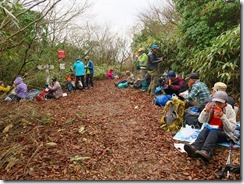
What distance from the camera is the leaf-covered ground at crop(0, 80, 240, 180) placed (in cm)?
330

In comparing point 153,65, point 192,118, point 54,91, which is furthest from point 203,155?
point 54,91

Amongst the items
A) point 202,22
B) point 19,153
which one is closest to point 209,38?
point 202,22

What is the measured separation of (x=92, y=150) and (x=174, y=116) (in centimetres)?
173

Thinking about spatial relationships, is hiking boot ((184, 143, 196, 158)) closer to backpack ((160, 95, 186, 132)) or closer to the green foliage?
backpack ((160, 95, 186, 132))

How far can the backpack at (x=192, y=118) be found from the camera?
176 inches

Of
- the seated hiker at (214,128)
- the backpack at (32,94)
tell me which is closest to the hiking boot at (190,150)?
the seated hiker at (214,128)

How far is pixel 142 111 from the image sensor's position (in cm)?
635

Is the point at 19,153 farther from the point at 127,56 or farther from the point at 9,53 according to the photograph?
the point at 127,56

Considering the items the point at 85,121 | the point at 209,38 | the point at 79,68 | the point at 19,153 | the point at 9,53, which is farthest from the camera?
the point at 79,68

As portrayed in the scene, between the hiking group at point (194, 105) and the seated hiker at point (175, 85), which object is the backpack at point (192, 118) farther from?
the seated hiker at point (175, 85)

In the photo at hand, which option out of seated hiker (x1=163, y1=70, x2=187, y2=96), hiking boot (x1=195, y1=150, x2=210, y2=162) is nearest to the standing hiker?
seated hiker (x1=163, y1=70, x2=187, y2=96)

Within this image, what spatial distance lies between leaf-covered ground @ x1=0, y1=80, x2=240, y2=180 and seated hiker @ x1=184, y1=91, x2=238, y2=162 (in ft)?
0.47

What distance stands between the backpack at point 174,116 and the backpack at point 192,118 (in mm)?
132

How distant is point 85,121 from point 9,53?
1.99m
